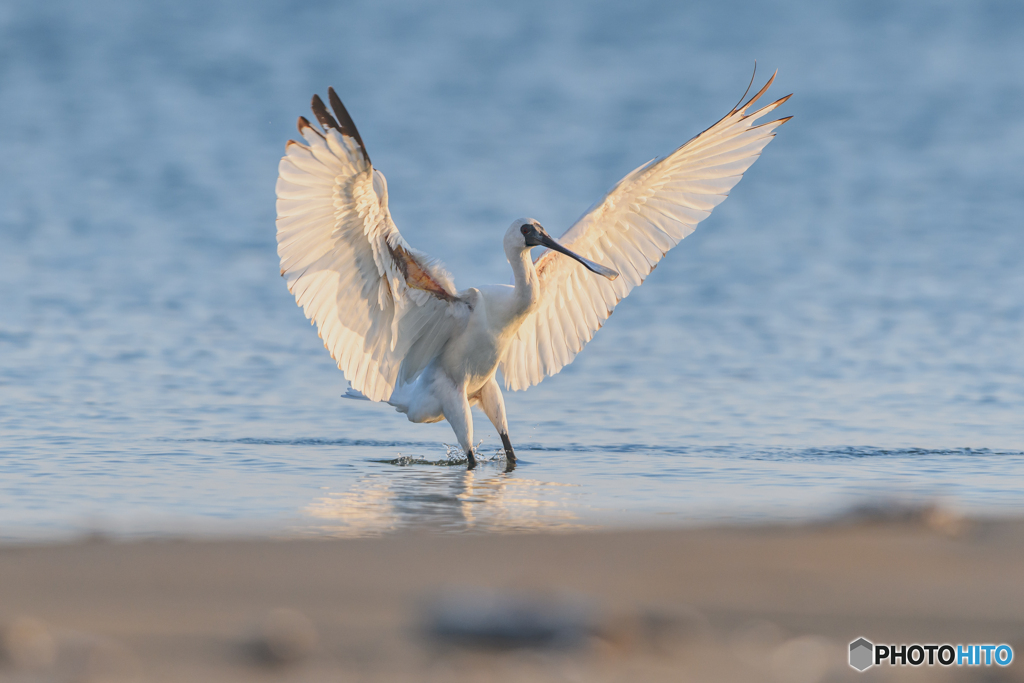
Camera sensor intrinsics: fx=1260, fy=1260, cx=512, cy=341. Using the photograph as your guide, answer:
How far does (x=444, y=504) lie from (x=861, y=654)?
3.25m

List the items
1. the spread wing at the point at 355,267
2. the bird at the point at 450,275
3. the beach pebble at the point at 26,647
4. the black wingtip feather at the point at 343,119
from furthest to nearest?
the bird at the point at 450,275
the spread wing at the point at 355,267
the black wingtip feather at the point at 343,119
the beach pebble at the point at 26,647

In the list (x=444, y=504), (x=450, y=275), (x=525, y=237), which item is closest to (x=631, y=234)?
(x=525, y=237)

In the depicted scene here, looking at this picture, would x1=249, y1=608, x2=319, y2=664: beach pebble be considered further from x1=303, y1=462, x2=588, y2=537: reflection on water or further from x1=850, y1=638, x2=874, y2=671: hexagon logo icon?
x1=303, y1=462, x2=588, y2=537: reflection on water

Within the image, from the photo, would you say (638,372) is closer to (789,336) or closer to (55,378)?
(789,336)

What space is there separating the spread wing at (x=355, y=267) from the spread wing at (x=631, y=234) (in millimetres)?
1113

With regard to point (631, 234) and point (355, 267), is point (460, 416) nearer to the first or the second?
point (355, 267)

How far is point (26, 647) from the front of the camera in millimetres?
3016

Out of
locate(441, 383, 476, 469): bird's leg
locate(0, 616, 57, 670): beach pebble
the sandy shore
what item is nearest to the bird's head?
locate(441, 383, 476, 469): bird's leg

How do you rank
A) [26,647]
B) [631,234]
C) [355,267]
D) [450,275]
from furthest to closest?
[631,234] < [450,275] < [355,267] < [26,647]

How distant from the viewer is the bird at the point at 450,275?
23.2ft

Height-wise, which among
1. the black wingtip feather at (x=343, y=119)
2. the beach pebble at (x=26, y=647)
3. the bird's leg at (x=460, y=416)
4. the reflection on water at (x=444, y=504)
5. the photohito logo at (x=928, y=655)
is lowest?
the photohito logo at (x=928, y=655)

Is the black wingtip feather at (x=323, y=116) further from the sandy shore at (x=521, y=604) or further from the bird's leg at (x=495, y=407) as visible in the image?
the sandy shore at (x=521, y=604)

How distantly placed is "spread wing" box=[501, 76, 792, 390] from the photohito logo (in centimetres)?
578

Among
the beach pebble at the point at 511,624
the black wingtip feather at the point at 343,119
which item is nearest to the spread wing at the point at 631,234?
the black wingtip feather at the point at 343,119
